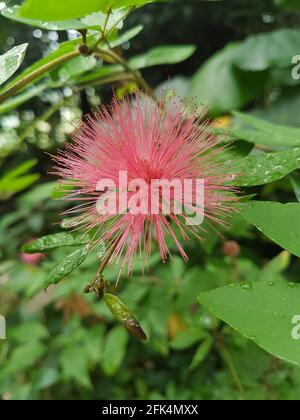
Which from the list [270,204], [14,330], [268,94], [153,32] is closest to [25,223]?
[14,330]

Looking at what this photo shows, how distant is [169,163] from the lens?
16.9 inches

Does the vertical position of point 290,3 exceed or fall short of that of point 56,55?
it exceeds it

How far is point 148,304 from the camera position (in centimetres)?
85

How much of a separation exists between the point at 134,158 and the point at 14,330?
0.74m

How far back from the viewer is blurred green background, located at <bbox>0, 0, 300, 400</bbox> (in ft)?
2.37

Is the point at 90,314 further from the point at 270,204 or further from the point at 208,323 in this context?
the point at 270,204

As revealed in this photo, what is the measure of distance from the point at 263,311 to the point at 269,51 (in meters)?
1.23

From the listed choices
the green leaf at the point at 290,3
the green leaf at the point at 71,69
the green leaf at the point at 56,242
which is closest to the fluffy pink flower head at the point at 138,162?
the green leaf at the point at 56,242

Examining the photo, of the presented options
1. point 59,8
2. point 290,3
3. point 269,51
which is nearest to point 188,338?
point 59,8

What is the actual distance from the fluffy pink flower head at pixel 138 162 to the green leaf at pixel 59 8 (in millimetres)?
101

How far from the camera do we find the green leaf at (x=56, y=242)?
0.42 meters

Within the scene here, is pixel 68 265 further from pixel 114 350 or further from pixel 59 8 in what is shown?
pixel 114 350

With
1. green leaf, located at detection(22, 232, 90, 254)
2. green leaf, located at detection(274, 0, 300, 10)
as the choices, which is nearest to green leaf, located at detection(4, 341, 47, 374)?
green leaf, located at detection(22, 232, 90, 254)

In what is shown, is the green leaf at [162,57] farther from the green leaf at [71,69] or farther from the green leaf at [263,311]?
the green leaf at [263,311]
